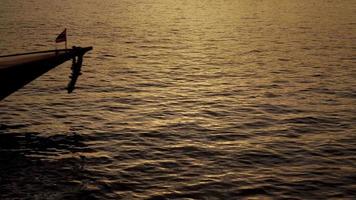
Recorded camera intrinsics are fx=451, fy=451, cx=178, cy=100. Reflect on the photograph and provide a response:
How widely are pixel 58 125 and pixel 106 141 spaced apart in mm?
3703

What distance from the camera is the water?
15.8 meters

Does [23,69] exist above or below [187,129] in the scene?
above

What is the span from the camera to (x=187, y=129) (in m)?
22.1

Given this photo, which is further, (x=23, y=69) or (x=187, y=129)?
(x=187, y=129)

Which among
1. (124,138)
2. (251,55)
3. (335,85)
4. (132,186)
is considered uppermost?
(251,55)

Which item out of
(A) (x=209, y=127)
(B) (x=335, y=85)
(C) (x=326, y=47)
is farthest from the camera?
(C) (x=326, y=47)

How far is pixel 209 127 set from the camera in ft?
73.3

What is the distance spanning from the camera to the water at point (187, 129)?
621 inches

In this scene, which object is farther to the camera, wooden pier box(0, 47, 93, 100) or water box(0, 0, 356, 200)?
wooden pier box(0, 47, 93, 100)

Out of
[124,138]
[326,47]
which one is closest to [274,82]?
[124,138]

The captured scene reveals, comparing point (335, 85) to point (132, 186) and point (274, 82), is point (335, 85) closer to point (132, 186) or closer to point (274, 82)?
point (274, 82)

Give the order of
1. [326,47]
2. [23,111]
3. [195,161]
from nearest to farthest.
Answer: [195,161] < [23,111] < [326,47]

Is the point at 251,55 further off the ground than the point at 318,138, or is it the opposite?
the point at 251,55

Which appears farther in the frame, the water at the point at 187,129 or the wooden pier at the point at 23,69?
the wooden pier at the point at 23,69
